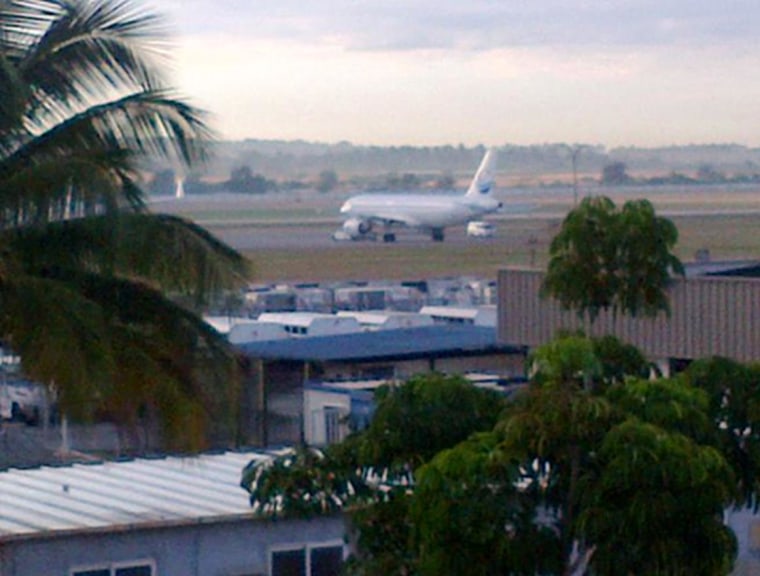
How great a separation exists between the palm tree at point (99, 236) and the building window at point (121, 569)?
2550mm

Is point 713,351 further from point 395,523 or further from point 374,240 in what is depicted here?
point 374,240

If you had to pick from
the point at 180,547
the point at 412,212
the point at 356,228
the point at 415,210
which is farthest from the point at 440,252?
the point at 180,547

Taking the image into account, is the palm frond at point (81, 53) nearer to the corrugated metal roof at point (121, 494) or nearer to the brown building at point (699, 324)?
the corrugated metal roof at point (121, 494)

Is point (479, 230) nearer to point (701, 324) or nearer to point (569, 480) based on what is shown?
point (701, 324)

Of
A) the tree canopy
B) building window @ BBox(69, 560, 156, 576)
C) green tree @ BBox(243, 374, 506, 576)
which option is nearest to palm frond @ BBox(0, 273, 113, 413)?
green tree @ BBox(243, 374, 506, 576)

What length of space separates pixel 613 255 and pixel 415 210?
4664 inches

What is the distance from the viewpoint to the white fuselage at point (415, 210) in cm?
12838

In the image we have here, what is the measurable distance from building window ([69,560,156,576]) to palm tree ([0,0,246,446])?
2550 mm

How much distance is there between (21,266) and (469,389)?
14.0 feet

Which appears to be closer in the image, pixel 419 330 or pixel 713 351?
pixel 713 351

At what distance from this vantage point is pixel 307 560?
1670cm

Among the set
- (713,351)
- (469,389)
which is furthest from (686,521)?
(713,351)

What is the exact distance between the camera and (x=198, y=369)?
13773 mm

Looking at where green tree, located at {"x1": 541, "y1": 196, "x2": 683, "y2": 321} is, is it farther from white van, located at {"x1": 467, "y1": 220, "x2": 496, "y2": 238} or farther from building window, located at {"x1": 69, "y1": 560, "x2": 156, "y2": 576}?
white van, located at {"x1": 467, "y1": 220, "x2": 496, "y2": 238}
